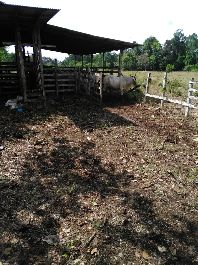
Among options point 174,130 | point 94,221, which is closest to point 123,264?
point 94,221

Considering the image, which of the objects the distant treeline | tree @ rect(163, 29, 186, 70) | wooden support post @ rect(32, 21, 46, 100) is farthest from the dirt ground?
tree @ rect(163, 29, 186, 70)

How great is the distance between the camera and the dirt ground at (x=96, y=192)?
4977 millimetres

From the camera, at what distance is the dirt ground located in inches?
196

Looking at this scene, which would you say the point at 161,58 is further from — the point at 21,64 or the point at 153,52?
the point at 21,64

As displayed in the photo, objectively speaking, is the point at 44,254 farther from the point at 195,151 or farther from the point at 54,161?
the point at 195,151

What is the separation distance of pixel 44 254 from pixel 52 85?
12.1 meters

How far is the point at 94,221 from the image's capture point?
5648 mm

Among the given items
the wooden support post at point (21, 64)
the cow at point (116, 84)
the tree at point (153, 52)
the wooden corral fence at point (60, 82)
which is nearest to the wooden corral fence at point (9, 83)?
the wooden support post at point (21, 64)

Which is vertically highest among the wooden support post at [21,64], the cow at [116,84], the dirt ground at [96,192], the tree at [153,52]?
the tree at [153,52]

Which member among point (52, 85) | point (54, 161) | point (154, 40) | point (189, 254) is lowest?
point (189, 254)

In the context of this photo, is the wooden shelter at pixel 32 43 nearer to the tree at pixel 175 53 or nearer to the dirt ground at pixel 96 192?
the dirt ground at pixel 96 192

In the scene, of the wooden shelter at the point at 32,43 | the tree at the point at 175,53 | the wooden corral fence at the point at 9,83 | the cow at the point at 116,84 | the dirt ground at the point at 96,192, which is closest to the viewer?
the dirt ground at the point at 96,192

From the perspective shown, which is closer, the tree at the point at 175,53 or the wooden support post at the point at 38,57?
the wooden support post at the point at 38,57

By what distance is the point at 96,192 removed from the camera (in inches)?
260
